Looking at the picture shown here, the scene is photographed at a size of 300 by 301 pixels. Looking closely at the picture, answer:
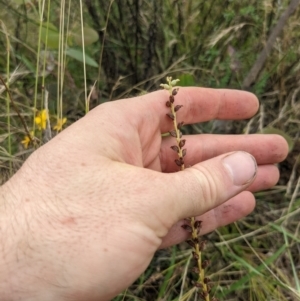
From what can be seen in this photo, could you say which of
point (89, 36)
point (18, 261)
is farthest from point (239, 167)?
point (89, 36)

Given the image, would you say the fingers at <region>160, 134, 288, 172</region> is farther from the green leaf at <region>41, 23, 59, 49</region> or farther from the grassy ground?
the green leaf at <region>41, 23, 59, 49</region>

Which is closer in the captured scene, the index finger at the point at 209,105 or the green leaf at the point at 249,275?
the green leaf at the point at 249,275

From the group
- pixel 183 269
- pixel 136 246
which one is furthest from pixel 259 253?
pixel 136 246

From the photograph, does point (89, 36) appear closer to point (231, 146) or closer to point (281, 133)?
point (231, 146)

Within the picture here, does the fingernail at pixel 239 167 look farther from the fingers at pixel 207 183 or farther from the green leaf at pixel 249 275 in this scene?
the green leaf at pixel 249 275

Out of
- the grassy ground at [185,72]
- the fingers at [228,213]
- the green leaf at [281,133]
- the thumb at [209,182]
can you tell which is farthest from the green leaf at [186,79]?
the thumb at [209,182]

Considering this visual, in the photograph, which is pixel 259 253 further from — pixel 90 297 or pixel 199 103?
pixel 90 297
